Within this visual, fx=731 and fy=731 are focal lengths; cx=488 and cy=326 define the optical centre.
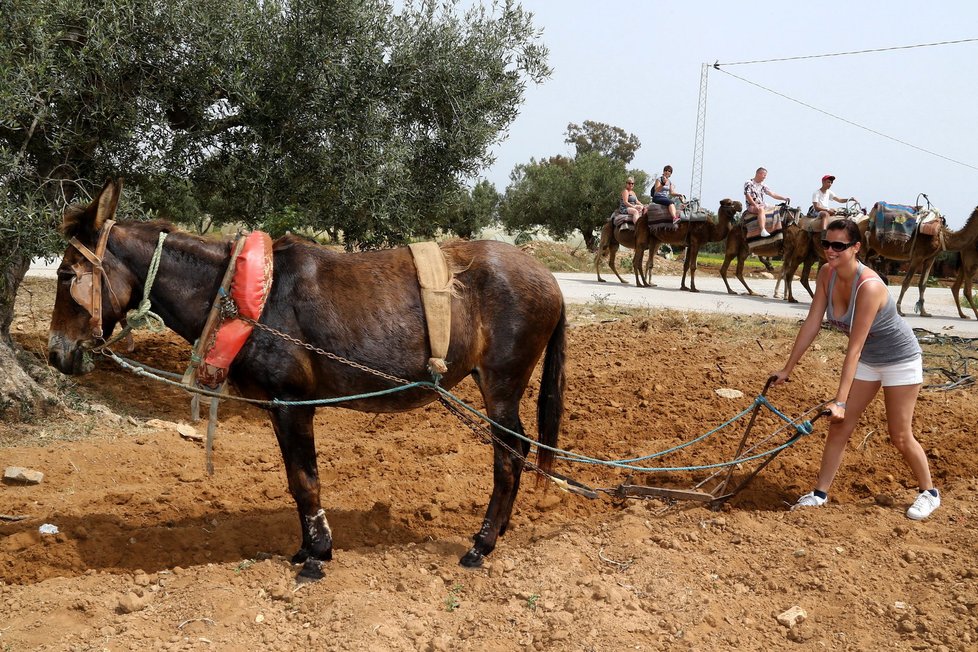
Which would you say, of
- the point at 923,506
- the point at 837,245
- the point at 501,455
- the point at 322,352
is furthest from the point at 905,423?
the point at 322,352

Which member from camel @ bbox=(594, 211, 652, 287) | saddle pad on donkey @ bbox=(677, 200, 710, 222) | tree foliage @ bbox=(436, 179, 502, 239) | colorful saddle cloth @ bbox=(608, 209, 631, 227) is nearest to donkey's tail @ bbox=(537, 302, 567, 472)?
camel @ bbox=(594, 211, 652, 287)

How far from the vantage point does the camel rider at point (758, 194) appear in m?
16.7

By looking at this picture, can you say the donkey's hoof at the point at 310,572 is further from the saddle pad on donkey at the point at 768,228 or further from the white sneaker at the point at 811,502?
the saddle pad on donkey at the point at 768,228

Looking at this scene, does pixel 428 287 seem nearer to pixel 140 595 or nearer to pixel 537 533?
pixel 537 533

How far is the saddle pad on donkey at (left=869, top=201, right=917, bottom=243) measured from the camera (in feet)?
44.9

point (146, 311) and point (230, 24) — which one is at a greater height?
point (230, 24)

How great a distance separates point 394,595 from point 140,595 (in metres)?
1.36

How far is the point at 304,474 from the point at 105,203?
1831 millimetres

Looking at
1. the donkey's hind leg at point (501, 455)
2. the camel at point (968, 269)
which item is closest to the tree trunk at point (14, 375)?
the donkey's hind leg at point (501, 455)

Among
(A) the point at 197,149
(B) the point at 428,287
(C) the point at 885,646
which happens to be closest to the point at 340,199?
(A) the point at 197,149

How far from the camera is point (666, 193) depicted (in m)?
19.4

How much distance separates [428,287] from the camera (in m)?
4.23

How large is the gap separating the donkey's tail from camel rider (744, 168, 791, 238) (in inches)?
523

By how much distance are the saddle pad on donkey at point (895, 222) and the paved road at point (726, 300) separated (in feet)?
5.17
